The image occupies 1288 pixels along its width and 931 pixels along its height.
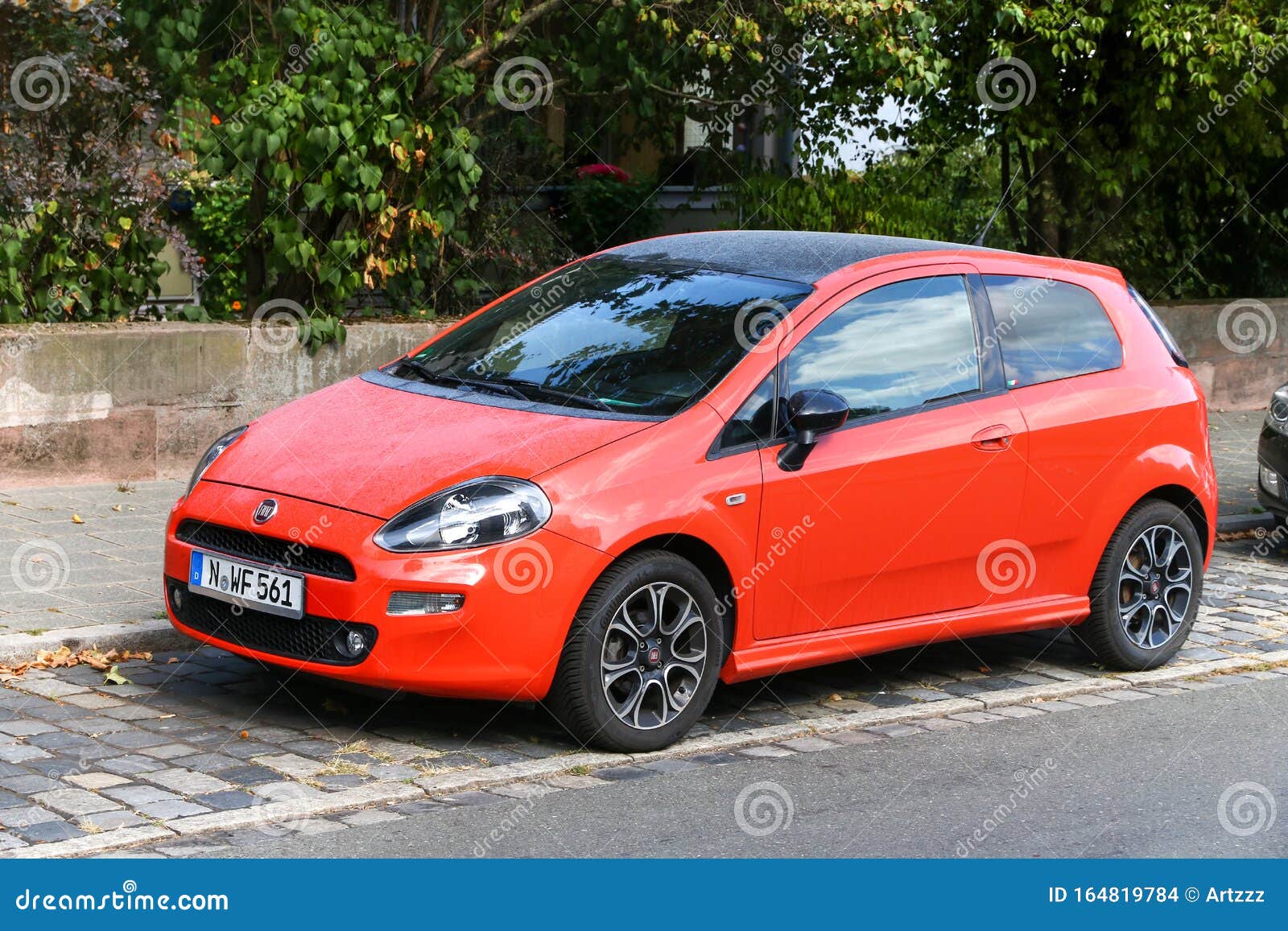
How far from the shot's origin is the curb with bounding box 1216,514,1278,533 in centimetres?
1165

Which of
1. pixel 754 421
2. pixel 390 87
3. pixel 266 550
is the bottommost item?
pixel 266 550

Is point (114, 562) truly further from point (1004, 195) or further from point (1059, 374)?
point (1004, 195)

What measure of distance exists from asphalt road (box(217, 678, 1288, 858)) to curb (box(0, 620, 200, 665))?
228 centimetres

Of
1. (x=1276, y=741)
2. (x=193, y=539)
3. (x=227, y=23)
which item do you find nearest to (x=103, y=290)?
(x=227, y=23)

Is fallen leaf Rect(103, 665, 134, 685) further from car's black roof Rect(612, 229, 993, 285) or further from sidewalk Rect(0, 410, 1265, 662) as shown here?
car's black roof Rect(612, 229, 993, 285)

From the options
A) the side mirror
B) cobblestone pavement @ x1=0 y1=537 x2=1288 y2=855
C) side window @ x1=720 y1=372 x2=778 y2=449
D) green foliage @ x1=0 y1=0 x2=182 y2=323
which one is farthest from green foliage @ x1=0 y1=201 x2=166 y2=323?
the side mirror

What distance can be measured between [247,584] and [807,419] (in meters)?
2.04

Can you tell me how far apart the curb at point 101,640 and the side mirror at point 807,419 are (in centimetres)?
251

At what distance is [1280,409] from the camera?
1090cm

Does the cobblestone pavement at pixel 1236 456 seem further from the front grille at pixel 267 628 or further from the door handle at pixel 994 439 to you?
the front grille at pixel 267 628

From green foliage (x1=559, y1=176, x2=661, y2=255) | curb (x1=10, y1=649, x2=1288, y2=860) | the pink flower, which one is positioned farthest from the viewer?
the pink flower

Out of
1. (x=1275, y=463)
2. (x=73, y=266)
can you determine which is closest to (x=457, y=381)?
(x=73, y=266)

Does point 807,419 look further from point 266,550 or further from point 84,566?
point 84,566

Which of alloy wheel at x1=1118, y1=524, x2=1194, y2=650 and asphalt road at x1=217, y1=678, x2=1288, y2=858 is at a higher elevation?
alloy wheel at x1=1118, y1=524, x2=1194, y2=650
